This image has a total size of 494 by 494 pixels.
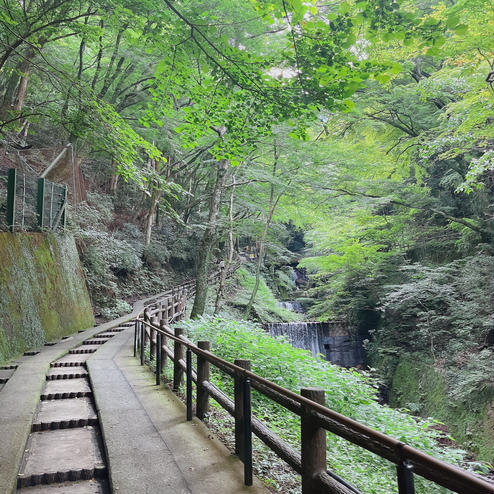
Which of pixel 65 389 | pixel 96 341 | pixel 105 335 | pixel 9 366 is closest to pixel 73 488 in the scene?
pixel 65 389

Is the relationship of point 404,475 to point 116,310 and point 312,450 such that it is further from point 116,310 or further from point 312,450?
point 116,310

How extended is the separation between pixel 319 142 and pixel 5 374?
11670 mm

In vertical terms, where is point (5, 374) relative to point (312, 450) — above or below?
below

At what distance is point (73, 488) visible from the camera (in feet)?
10.5

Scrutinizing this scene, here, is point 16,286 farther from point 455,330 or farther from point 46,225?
point 455,330

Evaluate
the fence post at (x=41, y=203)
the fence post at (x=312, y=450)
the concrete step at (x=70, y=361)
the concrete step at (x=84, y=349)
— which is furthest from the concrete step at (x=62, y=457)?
the fence post at (x=41, y=203)

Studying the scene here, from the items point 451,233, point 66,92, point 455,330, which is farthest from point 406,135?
point 66,92

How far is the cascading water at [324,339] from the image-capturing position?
61.6ft

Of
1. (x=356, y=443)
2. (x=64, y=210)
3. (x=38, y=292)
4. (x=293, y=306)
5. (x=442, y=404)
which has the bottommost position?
(x=442, y=404)

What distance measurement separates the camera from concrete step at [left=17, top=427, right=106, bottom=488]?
10.8ft

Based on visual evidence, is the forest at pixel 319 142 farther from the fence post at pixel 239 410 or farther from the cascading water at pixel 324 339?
the fence post at pixel 239 410

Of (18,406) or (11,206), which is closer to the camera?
(18,406)

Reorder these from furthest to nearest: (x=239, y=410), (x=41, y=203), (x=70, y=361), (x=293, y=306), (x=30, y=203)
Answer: (x=293, y=306) < (x=41, y=203) < (x=30, y=203) < (x=70, y=361) < (x=239, y=410)

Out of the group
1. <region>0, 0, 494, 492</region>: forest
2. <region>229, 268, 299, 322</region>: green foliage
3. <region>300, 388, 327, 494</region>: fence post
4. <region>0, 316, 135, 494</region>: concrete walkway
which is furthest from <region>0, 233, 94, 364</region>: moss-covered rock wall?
<region>229, 268, 299, 322</region>: green foliage
